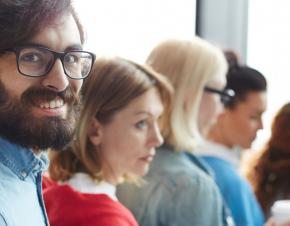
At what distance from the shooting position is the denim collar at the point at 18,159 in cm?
94

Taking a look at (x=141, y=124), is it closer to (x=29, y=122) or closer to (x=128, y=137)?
(x=128, y=137)

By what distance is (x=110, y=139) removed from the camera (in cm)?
140

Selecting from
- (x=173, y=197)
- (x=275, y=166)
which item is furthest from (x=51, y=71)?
(x=275, y=166)

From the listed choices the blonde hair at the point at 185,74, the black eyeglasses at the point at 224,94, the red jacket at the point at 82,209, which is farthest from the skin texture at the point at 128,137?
the black eyeglasses at the point at 224,94

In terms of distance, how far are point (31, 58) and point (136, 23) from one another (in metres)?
1.31

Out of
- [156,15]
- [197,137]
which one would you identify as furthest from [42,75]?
[156,15]

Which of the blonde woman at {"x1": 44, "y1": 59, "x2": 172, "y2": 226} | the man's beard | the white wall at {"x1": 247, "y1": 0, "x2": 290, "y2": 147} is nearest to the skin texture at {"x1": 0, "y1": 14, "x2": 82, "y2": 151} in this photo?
the man's beard

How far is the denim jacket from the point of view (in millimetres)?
1547

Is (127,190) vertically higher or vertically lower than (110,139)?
lower

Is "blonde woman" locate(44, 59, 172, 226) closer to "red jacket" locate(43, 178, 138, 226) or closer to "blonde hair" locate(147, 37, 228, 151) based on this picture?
"red jacket" locate(43, 178, 138, 226)

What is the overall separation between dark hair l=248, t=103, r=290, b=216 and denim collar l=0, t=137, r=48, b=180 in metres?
1.29

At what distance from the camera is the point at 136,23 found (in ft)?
7.25

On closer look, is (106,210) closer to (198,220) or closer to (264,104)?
(198,220)

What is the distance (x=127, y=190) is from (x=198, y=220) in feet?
0.62
